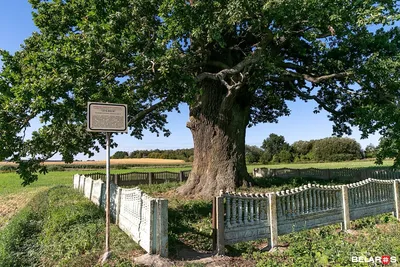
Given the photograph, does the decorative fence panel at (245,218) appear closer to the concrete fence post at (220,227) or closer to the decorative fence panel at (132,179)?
the concrete fence post at (220,227)

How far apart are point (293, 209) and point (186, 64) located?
19.8 ft

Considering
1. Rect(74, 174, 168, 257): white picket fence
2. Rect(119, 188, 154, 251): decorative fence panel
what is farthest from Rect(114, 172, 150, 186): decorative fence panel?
Rect(119, 188, 154, 251): decorative fence panel

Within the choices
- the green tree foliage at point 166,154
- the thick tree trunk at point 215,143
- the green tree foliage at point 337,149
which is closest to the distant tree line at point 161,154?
the green tree foliage at point 166,154

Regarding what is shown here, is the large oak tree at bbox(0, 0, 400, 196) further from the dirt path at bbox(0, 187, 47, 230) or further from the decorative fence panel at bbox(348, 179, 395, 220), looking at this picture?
the dirt path at bbox(0, 187, 47, 230)

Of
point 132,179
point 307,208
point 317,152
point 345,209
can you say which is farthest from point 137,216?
point 317,152

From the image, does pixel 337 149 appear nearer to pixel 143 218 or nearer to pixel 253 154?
pixel 253 154

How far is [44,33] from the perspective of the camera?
1141cm

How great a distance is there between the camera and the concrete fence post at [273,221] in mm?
6395

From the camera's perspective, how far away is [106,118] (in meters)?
6.09

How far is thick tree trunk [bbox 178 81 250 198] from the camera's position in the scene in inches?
503

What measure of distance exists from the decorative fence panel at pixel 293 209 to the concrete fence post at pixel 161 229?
1.00 m

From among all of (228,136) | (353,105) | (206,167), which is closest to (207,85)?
(228,136)

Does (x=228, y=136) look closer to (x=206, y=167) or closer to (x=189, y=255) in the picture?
(x=206, y=167)

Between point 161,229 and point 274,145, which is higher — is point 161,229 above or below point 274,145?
below
